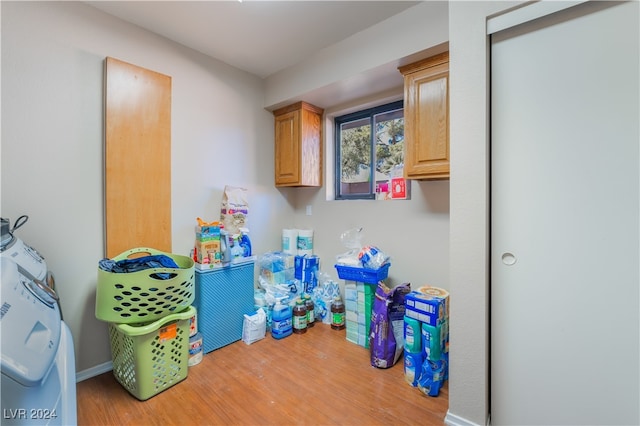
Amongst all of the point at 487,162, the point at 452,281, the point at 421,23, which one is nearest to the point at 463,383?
the point at 452,281

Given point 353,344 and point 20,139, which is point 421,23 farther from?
point 20,139

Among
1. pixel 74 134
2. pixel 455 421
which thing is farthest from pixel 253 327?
pixel 74 134

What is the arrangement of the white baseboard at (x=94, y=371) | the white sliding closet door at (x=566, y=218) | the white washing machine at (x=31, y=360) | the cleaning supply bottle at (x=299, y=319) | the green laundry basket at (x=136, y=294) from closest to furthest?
the white washing machine at (x=31, y=360), the white sliding closet door at (x=566, y=218), the green laundry basket at (x=136, y=294), the white baseboard at (x=94, y=371), the cleaning supply bottle at (x=299, y=319)

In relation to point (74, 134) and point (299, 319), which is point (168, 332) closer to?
point (299, 319)

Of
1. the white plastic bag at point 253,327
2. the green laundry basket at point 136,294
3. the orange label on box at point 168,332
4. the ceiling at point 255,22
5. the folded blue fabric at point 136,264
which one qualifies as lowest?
the white plastic bag at point 253,327

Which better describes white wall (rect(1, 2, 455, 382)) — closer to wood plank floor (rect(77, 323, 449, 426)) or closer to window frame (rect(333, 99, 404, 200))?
window frame (rect(333, 99, 404, 200))

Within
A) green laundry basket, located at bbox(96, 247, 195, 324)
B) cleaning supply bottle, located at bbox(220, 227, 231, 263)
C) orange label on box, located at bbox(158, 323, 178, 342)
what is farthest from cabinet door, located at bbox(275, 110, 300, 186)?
orange label on box, located at bbox(158, 323, 178, 342)

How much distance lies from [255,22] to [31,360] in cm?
234

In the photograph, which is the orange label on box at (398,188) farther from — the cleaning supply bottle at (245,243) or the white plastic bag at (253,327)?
the white plastic bag at (253,327)

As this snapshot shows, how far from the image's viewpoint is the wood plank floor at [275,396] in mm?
1560

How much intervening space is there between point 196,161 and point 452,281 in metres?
2.28

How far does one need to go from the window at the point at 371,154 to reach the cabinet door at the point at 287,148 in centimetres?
50

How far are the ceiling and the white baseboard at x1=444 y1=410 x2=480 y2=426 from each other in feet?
8.65

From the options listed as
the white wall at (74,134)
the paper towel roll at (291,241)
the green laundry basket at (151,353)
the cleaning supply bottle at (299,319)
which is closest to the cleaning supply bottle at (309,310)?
the cleaning supply bottle at (299,319)
